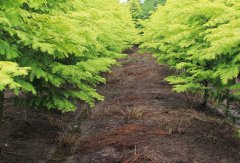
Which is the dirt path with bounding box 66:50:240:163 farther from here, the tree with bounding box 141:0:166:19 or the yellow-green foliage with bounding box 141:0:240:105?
the tree with bounding box 141:0:166:19

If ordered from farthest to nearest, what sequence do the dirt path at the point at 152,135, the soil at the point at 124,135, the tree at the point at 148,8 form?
the tree at the point at 148,8 → the soil at the point at 124,135 → the dirt path at the point at 152,135

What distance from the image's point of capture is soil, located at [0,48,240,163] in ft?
28.0

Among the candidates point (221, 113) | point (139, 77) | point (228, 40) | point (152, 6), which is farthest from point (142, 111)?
point (152, 6)

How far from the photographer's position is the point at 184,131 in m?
10.0

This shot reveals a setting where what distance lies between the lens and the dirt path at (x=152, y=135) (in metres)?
8.40

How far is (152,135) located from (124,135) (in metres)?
0.81

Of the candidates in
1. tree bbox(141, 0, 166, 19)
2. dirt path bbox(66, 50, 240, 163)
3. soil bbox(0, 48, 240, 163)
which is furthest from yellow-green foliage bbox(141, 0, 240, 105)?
tree bbox(141, 0, 166, 19)

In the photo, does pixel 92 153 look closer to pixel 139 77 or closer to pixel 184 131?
pixel 184 131

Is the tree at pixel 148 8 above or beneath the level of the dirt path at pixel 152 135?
above

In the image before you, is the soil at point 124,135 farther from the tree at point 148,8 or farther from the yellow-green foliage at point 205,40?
the tree at point 148,8

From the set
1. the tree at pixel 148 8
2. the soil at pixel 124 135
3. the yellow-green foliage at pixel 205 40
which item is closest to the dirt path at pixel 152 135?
the soil at pixel 124 135

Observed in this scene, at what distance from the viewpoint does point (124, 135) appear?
9.83 metres

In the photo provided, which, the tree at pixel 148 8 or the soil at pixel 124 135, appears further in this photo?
the tree at pixel 148 8

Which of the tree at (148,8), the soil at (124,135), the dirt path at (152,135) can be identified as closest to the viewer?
the dirt path at (152,135)
